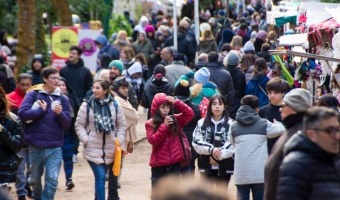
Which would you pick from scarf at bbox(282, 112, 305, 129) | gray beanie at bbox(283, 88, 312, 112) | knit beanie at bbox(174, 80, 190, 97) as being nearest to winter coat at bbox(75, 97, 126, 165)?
knit beanie at bbox(174, 80, 190, 97)

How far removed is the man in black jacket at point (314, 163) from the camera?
6.23 metres

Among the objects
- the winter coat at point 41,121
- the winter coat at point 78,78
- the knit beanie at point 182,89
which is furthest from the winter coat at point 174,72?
the winter coat at point 41,121

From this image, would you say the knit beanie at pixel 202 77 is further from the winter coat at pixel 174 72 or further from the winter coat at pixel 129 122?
the winter coat at pixel 174 72

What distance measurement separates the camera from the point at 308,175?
20.5 feet

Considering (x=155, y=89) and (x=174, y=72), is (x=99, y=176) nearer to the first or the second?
(x=155, y=89)

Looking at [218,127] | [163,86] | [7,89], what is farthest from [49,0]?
[218,127]

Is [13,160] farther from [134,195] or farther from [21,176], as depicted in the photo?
[134,195]

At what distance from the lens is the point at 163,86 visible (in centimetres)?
1501

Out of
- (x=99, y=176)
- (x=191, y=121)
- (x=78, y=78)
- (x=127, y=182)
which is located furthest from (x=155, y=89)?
(x=99, y=176)

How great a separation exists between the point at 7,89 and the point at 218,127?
633cm

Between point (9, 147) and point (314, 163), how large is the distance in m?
5.10

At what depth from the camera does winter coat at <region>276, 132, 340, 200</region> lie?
20.5 ft

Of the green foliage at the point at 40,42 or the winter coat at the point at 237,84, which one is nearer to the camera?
the winter coat at the point at 237,84

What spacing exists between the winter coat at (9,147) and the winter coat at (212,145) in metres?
1.87
